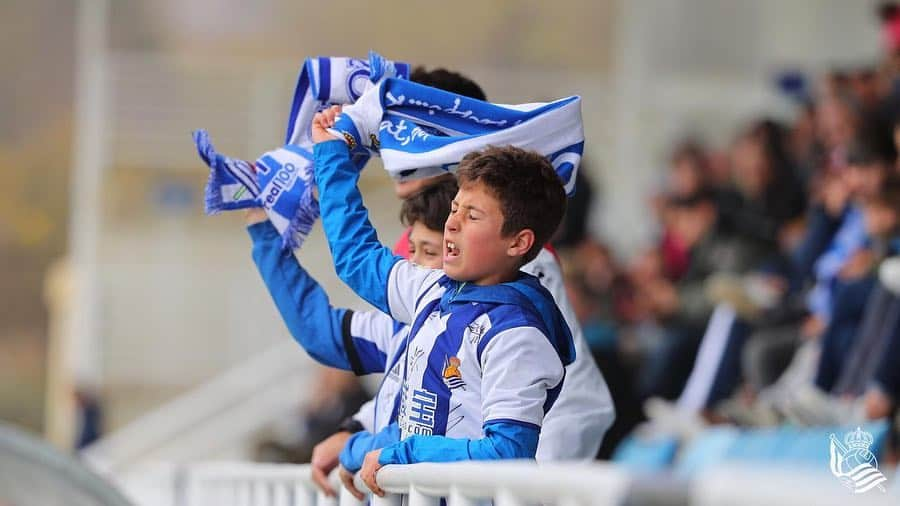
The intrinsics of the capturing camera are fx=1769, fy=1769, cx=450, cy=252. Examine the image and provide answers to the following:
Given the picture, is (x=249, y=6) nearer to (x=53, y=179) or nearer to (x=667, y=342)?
(x=667, y=342)

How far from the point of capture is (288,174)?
3670 millimetres

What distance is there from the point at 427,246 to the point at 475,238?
1.67ft

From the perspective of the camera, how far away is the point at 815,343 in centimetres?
699

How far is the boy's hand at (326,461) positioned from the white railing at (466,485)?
0.04m

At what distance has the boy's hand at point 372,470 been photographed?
3.16 m

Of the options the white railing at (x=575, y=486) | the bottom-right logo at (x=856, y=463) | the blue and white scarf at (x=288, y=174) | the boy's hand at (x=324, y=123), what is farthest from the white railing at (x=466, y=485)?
the bottom-right logo at (x=856, y=463)

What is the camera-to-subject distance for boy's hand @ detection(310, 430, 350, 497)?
3.73 metres

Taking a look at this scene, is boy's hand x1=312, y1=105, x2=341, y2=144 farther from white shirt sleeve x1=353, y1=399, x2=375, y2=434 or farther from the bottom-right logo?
the bottom-right logo

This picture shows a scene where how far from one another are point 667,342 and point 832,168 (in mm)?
1504

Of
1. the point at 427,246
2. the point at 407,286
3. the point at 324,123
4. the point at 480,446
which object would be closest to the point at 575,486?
the point at 480,446

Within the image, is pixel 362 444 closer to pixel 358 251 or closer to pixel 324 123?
pixel 358 251

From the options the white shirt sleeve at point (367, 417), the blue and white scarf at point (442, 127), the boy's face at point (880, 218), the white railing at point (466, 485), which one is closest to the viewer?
the white railing at point (466, 485)

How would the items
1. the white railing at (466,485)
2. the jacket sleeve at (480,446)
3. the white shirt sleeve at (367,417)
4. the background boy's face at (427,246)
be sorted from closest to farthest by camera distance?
the white railing at (466,485), the jacket sleeve at (480,446), the background boy's face at (427,246), the white shirt sleeve at (367,417)

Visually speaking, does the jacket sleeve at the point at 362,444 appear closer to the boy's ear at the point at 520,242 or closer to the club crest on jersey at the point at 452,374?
the club crest on jersey at the point at 452,374
